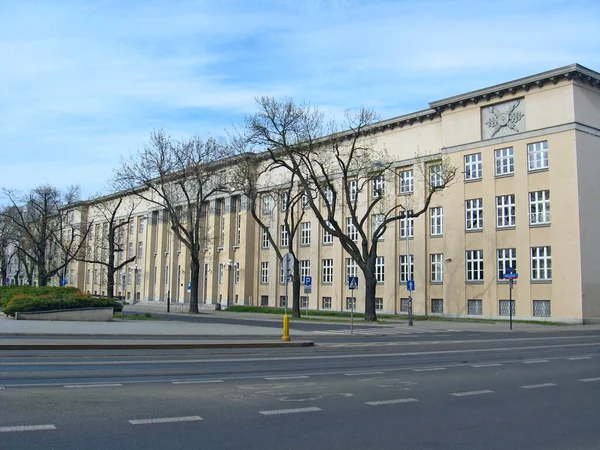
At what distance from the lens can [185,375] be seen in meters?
12.3

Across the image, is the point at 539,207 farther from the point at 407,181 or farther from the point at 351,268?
the point at 351,268

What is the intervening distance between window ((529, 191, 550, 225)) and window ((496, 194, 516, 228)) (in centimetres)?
134

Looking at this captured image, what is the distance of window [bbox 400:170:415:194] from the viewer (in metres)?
52.3

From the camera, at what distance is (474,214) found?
155 ft

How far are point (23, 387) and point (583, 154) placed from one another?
132 ft

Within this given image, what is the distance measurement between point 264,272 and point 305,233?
7586mm

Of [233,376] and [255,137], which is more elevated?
[255,137]

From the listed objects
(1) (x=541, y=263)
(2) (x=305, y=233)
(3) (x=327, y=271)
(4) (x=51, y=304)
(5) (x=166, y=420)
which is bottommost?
(5) (x=166, y=420)

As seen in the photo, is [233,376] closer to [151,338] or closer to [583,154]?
[151,338]

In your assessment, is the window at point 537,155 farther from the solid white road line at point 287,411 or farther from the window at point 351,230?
the solid white road line at point 287,411

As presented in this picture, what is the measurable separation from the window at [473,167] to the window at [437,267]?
662cm

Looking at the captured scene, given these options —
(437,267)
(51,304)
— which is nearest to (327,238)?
(437,267)

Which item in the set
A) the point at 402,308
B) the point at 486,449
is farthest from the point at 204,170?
the point at 486,449

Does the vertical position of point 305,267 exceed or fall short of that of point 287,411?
it exceeds it
